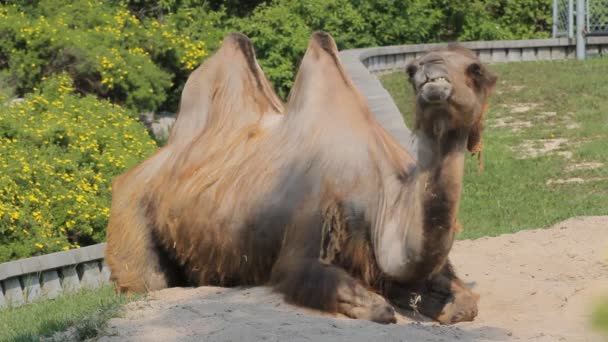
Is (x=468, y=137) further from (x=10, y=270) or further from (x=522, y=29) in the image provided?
(x=522, y=29)

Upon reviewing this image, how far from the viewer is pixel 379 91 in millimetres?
14938

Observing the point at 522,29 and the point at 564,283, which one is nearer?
the point at 564,283

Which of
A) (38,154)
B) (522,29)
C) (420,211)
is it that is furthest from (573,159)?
(522,29)

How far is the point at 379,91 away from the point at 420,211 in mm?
9331

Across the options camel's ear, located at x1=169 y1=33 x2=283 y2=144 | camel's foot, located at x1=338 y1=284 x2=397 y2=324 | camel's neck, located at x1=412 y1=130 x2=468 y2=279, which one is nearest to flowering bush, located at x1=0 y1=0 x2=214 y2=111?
camel's ear, located at x1=169 y1=33 x2=283 y2=144

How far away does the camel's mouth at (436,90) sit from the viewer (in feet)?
17.0

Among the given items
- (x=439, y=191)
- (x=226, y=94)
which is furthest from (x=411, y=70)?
(x=226, y=94)

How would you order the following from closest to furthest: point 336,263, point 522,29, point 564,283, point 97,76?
point 336,263, point 564,283, point 97,76, point 522,29

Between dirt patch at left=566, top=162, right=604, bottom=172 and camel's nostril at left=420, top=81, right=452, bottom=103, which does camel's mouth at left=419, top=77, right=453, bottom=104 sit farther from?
dirt patch at left=566, top=162, right=604, bottom=172

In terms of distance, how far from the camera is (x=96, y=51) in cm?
1608

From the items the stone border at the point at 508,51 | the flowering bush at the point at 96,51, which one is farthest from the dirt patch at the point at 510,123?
the flowering bush at the point at 96,51

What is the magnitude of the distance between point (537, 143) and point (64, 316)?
28.9 ft

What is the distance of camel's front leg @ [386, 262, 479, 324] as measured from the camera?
637cm

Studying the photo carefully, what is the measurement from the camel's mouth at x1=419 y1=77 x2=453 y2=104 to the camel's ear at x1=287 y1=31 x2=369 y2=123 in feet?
5.04
